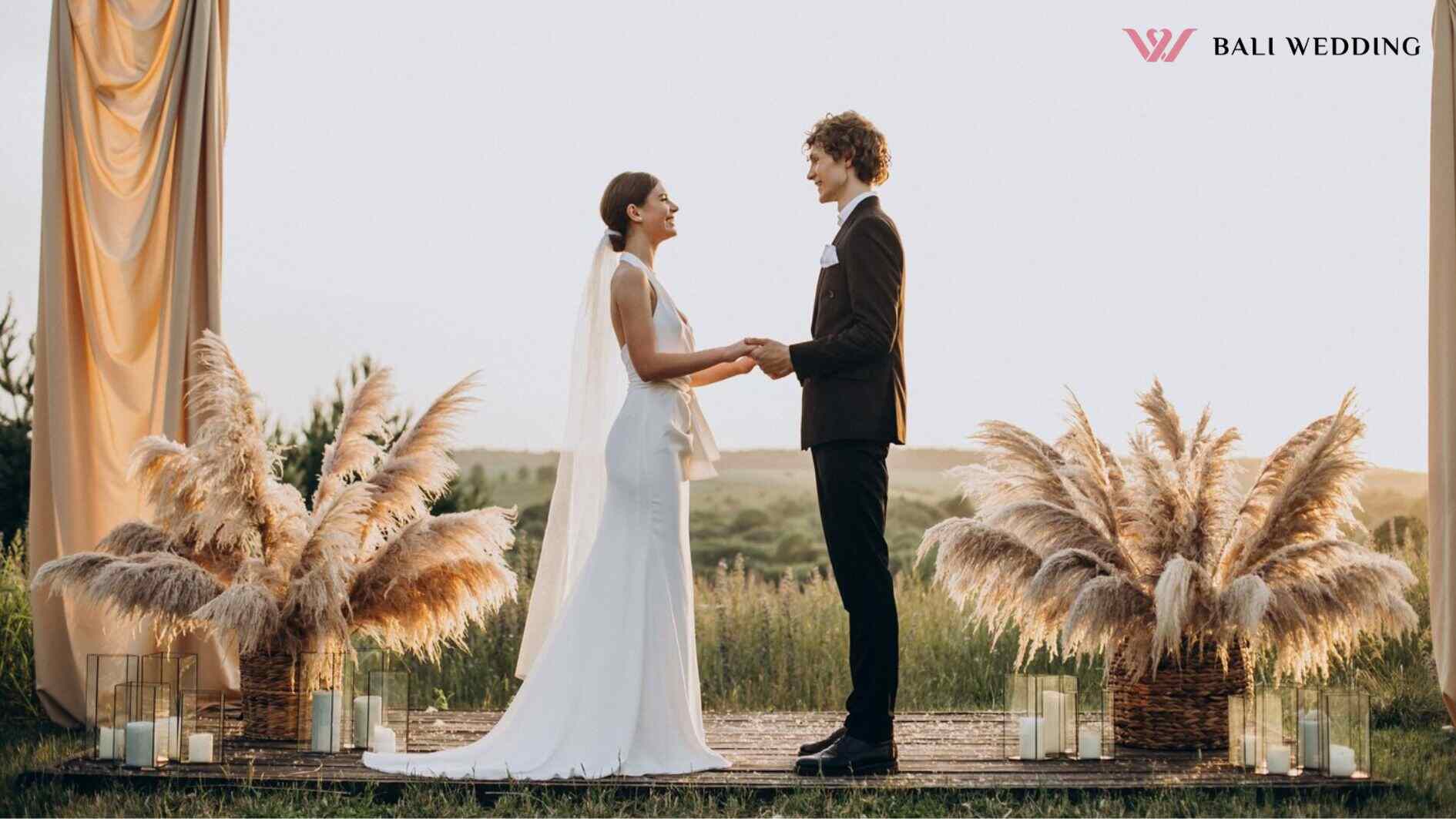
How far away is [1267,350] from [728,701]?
4.14m

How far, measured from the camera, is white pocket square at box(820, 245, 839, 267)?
12.1 ft

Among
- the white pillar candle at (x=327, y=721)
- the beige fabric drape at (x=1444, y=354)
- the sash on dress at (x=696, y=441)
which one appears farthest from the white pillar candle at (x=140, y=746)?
the beige fabric drape at (x=1444, y=354)

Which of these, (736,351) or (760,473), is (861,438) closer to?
(736,351)

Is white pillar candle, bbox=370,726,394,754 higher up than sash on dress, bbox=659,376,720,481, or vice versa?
sash on dress, bbox=659,376,720,481

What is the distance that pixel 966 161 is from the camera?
28.6 feet

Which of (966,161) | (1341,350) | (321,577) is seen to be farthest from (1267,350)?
(321,577)

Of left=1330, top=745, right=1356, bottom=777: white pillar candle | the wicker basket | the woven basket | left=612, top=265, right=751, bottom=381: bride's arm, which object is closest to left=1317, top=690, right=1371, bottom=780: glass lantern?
left=1330, top=745, right=1356, bottom=777: white pillar candle

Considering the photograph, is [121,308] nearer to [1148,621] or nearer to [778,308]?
[1148,621]

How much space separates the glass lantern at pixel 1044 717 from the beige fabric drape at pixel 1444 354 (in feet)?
4.01

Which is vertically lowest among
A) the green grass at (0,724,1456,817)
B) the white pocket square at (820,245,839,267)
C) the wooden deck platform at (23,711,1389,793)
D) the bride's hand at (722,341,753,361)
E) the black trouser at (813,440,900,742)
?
the green grass at (0,724,1456,817)

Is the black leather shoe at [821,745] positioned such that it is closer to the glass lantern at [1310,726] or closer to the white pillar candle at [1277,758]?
the white pillar candle at [1277,758]

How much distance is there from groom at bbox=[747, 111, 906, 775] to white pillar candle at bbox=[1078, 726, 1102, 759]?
2.07 feet

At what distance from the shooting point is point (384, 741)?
155 inches

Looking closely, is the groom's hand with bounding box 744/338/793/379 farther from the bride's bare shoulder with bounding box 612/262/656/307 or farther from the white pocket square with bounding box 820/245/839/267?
the bride's bare shoulder with bounding box 612/262/656/307
